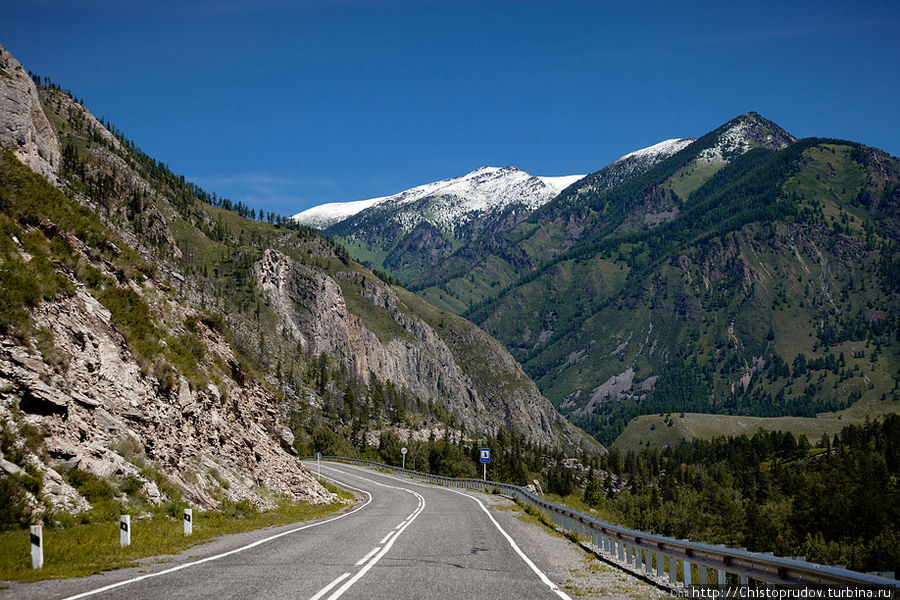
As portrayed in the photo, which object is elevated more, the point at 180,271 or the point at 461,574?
the point at 180,271

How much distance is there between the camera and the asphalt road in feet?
36.2

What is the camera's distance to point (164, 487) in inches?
863

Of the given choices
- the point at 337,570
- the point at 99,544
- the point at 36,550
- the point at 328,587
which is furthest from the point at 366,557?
the point at 36,550

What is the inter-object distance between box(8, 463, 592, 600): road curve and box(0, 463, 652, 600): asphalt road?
0.02 metres

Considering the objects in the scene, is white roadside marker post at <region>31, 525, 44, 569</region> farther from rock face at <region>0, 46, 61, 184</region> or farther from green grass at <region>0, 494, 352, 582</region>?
rock face at <region>0, 46, 61, 184</region>

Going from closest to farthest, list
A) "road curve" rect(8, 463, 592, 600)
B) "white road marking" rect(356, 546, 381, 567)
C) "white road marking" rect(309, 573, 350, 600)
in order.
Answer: "white road marking" rect(309, 573, 350, 600)
"road curve" rect(8, 463, 592, 600)
"white road marking" rect(356, 546, 381, 567)

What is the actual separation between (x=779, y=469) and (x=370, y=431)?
112 meters

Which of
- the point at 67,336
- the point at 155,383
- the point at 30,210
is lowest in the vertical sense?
the point at 155,383

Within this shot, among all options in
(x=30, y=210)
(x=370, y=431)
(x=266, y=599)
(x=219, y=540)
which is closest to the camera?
(x=266, y=599)

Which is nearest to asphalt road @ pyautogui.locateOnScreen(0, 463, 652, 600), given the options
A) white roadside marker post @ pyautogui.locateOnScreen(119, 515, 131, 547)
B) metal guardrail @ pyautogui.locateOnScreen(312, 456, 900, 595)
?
white roadside marker post @ pyautogui.locateOnScreen(119, 515, 131, 547)

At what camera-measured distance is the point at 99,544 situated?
15.6m

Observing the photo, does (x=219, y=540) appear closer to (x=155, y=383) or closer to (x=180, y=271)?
(x=155, y=383)

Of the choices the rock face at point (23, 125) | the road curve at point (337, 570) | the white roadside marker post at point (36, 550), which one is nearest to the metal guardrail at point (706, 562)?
the road curve at point (337, 570)

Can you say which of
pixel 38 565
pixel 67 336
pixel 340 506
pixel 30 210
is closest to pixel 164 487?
pixel 67 336
